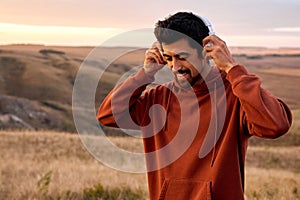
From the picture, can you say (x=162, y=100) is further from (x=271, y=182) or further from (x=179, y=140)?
(x=271, y=182)

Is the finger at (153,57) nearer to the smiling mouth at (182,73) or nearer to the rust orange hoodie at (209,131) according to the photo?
the rust orange hoodie at (209,131)

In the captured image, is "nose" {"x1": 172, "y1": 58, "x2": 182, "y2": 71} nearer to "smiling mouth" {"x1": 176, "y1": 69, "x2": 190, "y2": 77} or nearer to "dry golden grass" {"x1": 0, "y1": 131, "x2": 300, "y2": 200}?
"smiling mouth" {"x1": 176, "y1": 69, "x2": 190, "y2": 77}

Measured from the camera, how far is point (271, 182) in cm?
980

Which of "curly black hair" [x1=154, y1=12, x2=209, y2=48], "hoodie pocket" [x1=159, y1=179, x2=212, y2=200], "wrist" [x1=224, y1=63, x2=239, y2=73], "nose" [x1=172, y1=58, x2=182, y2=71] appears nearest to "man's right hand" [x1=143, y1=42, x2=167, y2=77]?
"curly black hair" [x1=154, y1=12, x2=209, y2=48]

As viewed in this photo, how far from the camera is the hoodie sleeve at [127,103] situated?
11.5 ft

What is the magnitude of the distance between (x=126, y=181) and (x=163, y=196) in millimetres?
5500

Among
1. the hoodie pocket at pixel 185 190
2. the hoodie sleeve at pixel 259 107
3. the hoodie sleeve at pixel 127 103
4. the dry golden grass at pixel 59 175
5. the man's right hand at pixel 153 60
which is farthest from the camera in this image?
the dry golden grass at pixel 59 175

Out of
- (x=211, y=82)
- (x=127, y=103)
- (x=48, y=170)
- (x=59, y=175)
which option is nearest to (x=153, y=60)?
(x=127, y=103)

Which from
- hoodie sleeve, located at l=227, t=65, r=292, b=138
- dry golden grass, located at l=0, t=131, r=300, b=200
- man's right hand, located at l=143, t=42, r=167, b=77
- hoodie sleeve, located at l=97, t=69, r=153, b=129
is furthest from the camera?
dry golden grass, located at l=0, t=131, r=300, b=200

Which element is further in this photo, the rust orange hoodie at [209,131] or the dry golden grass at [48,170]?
the dry golden grass at [48,170]

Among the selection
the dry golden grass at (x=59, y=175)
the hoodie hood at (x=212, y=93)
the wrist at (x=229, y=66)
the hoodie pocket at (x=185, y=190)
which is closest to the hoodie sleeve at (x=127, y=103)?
the hoodie hood at (x=212, y=93)

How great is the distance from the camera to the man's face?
A: 3107 mm

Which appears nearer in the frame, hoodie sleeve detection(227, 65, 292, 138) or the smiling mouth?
hoodie sleeve detection(227, 65, 292, 138)

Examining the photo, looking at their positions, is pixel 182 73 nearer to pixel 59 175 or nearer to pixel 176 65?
pixel 176 65
